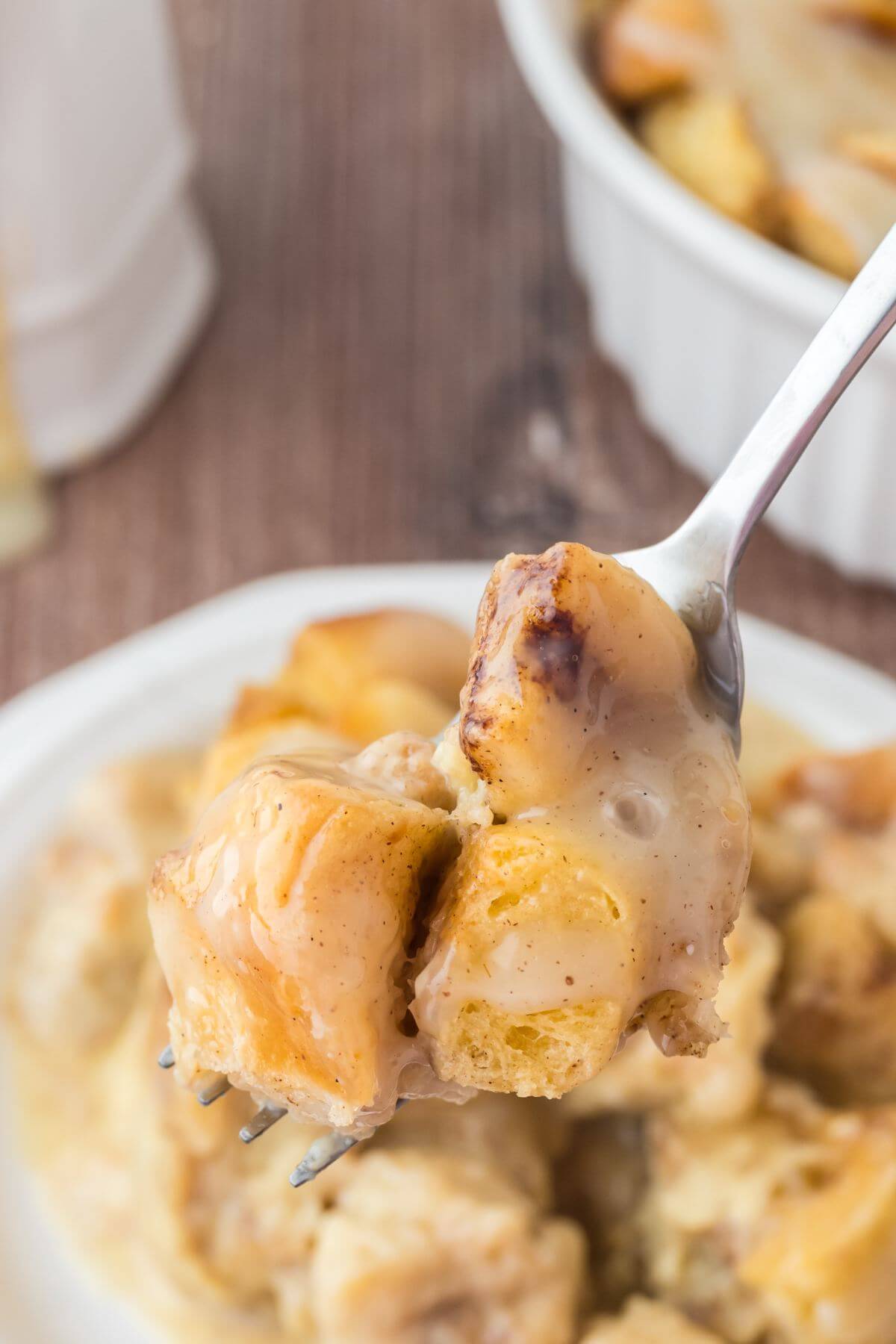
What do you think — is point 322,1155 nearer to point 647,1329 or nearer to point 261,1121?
point 261,1121

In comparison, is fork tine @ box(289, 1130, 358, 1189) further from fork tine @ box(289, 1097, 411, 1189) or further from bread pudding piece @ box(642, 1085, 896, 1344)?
bread pudding piece @ box(642, 1085, 896, 1344)

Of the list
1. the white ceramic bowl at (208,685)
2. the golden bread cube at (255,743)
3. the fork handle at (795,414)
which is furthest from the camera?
the white ceramic bowl at (208,685)

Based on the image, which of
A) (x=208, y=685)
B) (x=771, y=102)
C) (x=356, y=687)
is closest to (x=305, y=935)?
(x=356, y=687)

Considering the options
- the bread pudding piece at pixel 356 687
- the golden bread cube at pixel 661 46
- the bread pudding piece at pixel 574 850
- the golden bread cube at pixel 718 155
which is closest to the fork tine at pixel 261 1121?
the bread pudding piece at pixel 574 850

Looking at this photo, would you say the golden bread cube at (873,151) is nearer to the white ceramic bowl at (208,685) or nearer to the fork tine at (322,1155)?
the white ceramic bowl at (208,685)

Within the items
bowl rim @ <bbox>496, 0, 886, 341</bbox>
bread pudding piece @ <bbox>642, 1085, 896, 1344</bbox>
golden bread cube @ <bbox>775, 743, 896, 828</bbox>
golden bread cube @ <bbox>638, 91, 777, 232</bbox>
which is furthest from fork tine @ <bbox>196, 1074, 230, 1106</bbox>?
golden bread cube @ <bbox>638, 91, 777, 232</bbox>

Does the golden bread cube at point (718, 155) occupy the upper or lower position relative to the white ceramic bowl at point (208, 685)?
upper

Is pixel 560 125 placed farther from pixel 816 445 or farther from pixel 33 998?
pixel 33 998
